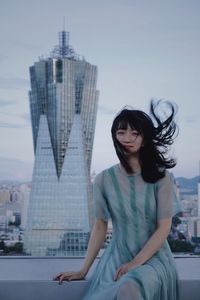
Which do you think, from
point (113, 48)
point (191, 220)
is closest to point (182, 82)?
point (113, 48)

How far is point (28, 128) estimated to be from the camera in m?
23.2

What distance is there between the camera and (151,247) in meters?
1.15

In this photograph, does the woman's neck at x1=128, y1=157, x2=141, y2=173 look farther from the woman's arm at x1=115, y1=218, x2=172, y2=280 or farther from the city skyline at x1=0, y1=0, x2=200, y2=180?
the city skyline at x1=0, y1=0, x2=200, y2=180

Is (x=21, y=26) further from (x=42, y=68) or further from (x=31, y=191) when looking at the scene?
(x=31, y=191)

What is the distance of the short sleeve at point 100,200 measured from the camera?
125 centimetres

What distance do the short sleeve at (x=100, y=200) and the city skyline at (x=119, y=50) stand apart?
1.53 metres

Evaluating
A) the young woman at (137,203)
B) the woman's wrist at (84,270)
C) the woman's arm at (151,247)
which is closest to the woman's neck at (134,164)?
the young woman at (137,203)

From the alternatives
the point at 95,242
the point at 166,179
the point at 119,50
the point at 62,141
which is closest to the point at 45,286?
the point at 95,242

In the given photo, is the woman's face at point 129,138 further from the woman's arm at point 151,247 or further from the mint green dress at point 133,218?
the woman's arm at point 151,247

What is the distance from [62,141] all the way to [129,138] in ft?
70.3

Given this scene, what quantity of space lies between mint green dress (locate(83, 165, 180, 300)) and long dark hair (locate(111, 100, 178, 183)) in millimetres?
23

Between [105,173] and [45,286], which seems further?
[45,286]

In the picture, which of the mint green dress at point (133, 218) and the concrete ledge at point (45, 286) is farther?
the concrete ledge at point (45, 286)

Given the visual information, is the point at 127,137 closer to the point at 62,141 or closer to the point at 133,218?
the point at 133,218
